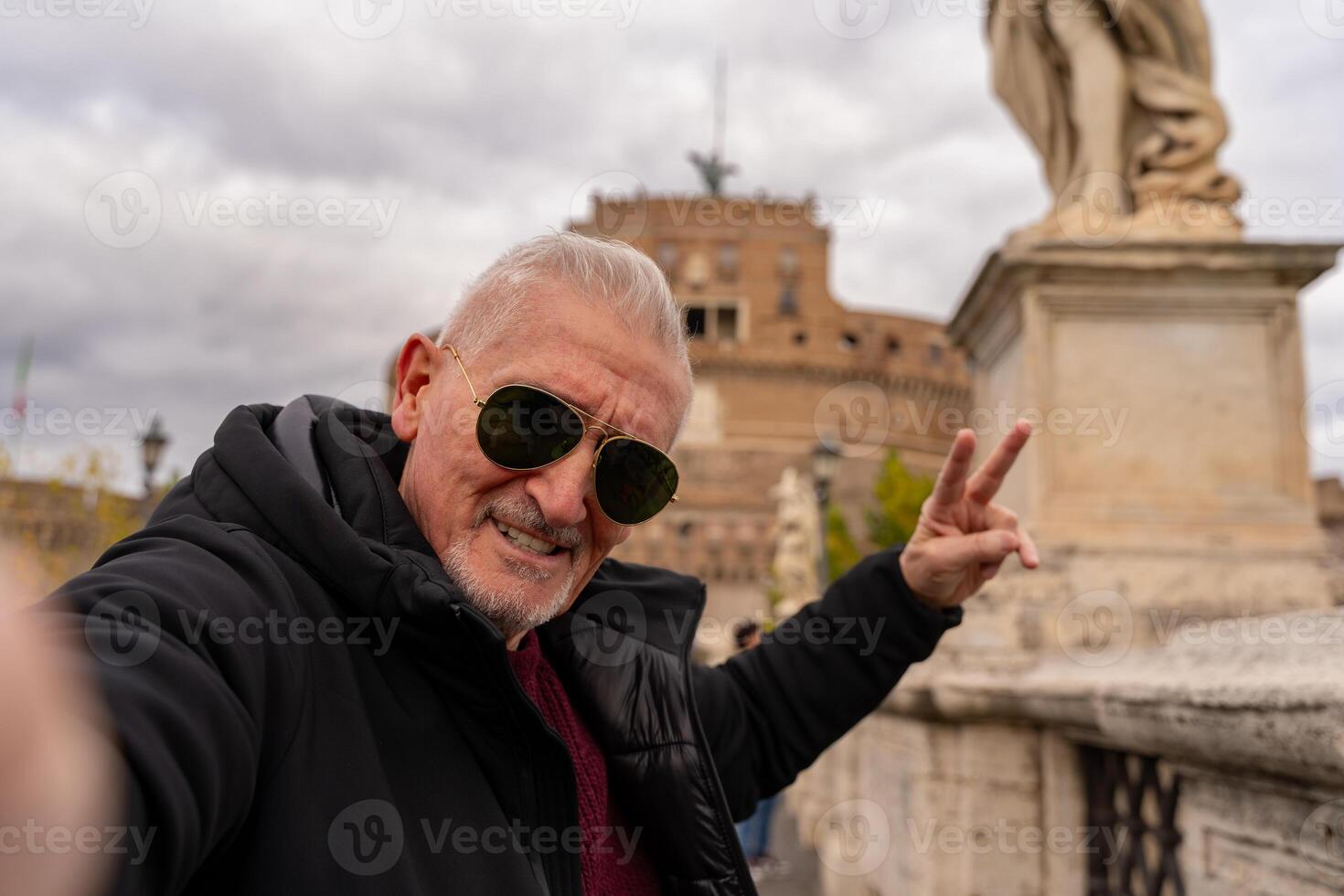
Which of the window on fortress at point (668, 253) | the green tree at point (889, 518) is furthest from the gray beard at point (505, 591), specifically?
the window on fortress at point (668, 253)

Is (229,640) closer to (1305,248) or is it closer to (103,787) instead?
(103,787)

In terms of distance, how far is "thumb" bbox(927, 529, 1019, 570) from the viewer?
225 cm

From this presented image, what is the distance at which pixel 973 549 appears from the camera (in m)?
2.28

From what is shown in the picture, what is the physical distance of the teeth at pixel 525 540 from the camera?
158 centimetres

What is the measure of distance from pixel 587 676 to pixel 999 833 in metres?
2.25

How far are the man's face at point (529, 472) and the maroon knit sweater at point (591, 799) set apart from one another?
0.11 m

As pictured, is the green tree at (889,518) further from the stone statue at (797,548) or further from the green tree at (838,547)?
the stone statue at (797,548)

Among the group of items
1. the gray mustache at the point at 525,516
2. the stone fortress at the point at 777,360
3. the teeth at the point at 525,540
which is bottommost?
the teeth at the point at 525,540

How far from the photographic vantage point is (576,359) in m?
1.60

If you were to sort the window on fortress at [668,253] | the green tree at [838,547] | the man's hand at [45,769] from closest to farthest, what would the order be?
the man's hand at [45,769]
the green tree at [838,547]
the window on fortress at [668,253]

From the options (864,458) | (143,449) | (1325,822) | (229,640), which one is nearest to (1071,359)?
(1325,822)

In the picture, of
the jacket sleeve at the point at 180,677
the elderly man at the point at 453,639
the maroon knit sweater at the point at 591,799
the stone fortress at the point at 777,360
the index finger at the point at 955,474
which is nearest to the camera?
the jacket sleeve at the point at 180,677

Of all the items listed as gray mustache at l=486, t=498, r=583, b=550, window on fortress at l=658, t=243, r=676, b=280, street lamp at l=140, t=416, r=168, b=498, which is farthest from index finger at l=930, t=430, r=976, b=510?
window on fortress at l=658, t=243, r=676, b=280

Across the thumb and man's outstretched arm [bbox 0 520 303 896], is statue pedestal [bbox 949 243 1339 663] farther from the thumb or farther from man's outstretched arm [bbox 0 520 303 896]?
man's outstretched arm [bbox 0 520 303 896]
